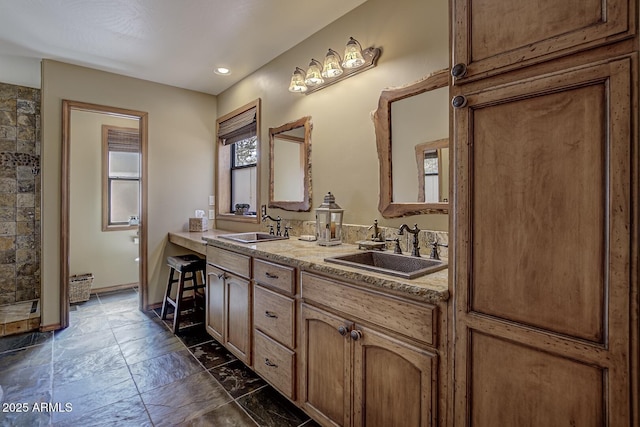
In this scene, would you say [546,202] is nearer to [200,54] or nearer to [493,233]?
[493,233]

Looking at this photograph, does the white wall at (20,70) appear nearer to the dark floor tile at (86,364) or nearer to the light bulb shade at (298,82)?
the light bulb shade at (298,82)

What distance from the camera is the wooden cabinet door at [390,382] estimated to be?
118cm

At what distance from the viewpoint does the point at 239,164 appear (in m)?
3.74

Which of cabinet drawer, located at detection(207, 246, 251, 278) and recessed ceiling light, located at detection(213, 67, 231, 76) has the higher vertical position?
recessed ceiling light, located at detection(213, 67, 231, 76)

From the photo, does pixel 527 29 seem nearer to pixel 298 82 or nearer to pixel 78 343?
pixel 298 82

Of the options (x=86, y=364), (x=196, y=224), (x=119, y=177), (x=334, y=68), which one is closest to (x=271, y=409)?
(x=86, y=364)

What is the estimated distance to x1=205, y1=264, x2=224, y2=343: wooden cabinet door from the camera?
7.97 feet

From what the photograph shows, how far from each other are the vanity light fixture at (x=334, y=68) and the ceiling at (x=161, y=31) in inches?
12.1

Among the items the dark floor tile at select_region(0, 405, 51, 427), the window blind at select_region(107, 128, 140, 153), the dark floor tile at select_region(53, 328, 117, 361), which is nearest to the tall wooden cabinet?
the dark floor tile at select_region(0, 405, 51, 427)

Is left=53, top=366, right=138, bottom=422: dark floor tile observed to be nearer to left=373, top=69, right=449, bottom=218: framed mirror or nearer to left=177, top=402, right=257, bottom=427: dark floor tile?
left=177, top=402, right=257, bottom=427: dark floor tile

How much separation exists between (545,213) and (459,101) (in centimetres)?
44

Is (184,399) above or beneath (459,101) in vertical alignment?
beneath

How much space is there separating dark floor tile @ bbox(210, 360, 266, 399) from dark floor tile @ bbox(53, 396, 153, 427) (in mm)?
467

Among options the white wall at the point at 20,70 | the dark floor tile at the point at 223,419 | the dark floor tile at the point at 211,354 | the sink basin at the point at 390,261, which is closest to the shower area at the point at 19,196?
the white wall at the point at 20,70
